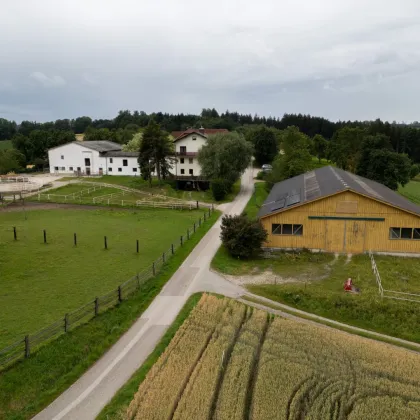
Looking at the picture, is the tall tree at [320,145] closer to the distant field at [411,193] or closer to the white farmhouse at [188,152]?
the distant field at [411,193]

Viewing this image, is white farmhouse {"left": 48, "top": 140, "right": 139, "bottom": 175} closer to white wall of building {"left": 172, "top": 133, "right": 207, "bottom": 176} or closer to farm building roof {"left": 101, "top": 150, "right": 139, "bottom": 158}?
Answer: farm building roof {"left": 101, "top": 150, "right": 139, "bottom": 158}

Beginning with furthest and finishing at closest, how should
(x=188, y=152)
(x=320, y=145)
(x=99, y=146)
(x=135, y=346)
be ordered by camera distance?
(x=320, y=145)
(x=99, y=146)
(x=188, y=152)
(x=135, y=346)

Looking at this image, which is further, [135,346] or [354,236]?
[354,236]

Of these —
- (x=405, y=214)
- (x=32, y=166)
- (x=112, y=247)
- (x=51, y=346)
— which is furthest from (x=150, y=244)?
(x=32, y=166)

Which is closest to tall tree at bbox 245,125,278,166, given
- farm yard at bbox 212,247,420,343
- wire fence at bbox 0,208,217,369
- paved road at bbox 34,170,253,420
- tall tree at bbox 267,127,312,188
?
tall tree at bbox 267,127,312,188

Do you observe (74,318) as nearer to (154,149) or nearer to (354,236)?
(354,236)

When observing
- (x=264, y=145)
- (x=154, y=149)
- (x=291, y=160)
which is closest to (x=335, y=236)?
(x=291, y=160)

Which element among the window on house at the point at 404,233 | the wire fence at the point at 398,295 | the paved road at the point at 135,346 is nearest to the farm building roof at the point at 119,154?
the paved road at the point at 135,346
